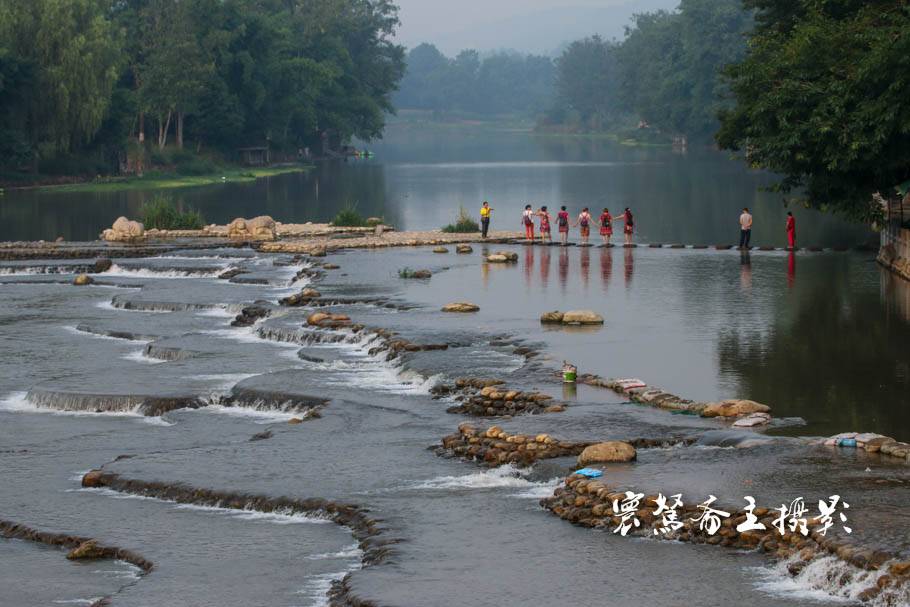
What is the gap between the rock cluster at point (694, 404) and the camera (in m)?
27.6

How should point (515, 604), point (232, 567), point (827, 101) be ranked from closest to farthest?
1. point (515, 604)
2. point (232, 567)
3. point (827, 101)

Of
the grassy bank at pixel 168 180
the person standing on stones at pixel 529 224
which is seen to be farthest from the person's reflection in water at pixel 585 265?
the grassy bank at pixel 168 180

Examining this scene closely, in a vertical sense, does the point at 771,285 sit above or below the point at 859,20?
below

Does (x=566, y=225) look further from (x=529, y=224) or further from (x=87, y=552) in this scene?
(x=87, y=552)

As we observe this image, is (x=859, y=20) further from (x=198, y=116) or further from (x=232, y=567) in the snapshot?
(x=198, y=116)

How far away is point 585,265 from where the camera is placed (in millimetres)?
53469

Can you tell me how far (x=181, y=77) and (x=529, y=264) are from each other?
79289 millimetres

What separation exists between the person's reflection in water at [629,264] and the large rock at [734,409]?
18515 millimetres

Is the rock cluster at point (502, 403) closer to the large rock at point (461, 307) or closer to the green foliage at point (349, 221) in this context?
the large rock at point (461, 307)

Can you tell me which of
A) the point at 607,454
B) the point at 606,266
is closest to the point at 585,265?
the point at 606,266

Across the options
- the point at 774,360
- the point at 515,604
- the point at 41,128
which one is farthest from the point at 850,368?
the point at 41,128

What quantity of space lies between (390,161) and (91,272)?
117 meters

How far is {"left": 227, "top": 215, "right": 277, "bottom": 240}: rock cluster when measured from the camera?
68375mm

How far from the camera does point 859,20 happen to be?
46281 millimetres
